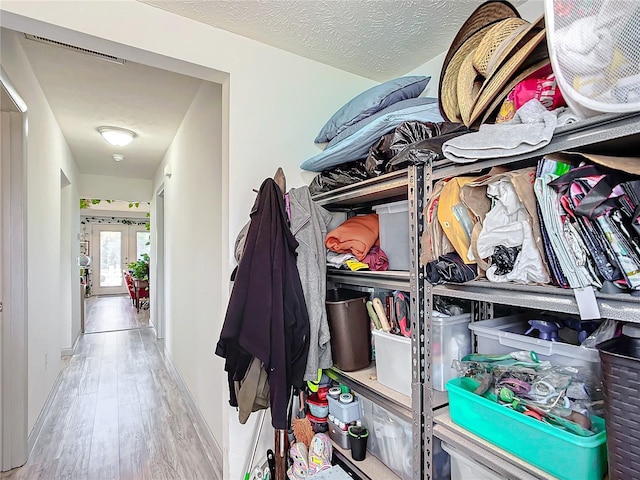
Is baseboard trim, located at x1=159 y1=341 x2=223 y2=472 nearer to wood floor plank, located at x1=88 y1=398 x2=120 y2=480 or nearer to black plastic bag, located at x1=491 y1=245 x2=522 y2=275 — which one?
wood floor plank, located at x1=88 y1=398 x2=120 y2=480

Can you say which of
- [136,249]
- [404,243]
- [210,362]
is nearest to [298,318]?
[404,243]

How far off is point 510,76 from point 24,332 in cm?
285

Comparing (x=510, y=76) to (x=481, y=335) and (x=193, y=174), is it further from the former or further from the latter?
(x=193, y=174)

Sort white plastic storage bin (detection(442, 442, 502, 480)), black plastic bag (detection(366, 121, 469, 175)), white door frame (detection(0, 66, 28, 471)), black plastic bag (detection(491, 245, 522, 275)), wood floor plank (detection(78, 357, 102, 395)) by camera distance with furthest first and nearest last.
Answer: wood floor plank (detection(78, 357, 102, 395)) → white door frame (detection(0, 66, 28, 471)) → black plastic bag (detection(366, 121, 469, 175)) → white plastic storage bin (detection(442, 442, 502, 480)) → black plastic bag (detection(491, 245, 522, 275))

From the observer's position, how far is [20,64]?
2078mm

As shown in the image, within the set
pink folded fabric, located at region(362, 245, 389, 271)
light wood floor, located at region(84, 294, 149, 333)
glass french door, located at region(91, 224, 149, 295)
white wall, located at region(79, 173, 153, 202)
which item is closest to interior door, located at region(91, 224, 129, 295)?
glass french door, located at region(91, 224, 149, 295)

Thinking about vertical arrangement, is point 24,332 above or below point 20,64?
below

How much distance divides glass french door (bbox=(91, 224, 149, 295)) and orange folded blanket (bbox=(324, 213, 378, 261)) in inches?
446

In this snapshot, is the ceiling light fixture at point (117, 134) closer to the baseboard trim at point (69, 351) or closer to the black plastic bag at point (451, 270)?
the baseboard trim at point (69, 351)

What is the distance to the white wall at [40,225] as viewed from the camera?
2.23 metres

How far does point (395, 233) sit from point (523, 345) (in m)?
0.61

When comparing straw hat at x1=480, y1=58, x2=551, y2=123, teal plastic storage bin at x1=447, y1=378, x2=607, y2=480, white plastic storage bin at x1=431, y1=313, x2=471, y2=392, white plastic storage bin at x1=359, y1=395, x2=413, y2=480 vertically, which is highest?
straw hat at x1=480, y1=58, x2=551, y2=123

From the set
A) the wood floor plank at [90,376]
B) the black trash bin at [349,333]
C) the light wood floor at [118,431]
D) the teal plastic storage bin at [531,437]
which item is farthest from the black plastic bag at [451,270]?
the wood floor plank at [90,376]

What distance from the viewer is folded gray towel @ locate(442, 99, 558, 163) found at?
0.79 meters
